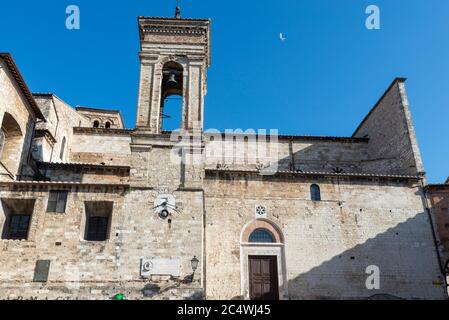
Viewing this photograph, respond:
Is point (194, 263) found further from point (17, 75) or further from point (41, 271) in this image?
point (17, 75)

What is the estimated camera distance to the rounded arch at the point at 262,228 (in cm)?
1697

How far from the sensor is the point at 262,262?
1664 cm

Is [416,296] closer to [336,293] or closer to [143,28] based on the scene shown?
[336,293]

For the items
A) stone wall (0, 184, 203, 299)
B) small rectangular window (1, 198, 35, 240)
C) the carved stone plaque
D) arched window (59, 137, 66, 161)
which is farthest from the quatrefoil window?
arched window (59, 137, 66, 161)

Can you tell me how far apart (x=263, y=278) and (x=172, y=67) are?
937 cm

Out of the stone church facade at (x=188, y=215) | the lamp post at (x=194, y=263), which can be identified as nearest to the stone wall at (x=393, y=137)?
the stone church facade at (x=188, y=215)

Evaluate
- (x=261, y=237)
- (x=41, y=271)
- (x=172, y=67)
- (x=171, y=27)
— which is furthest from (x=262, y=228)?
(x=171, y=27)

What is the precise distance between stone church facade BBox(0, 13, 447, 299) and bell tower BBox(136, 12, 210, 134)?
46mm

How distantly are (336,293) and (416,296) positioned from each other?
10.7 ft

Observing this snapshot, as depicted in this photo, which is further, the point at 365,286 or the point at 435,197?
the point at 435,197

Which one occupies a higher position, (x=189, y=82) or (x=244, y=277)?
(x=189, y=82)

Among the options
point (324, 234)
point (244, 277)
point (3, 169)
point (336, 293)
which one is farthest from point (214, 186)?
point (3, 169)

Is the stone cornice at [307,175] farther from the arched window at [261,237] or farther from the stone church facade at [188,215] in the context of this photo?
the arched window at [261,237]

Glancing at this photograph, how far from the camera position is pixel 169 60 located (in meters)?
16.4
